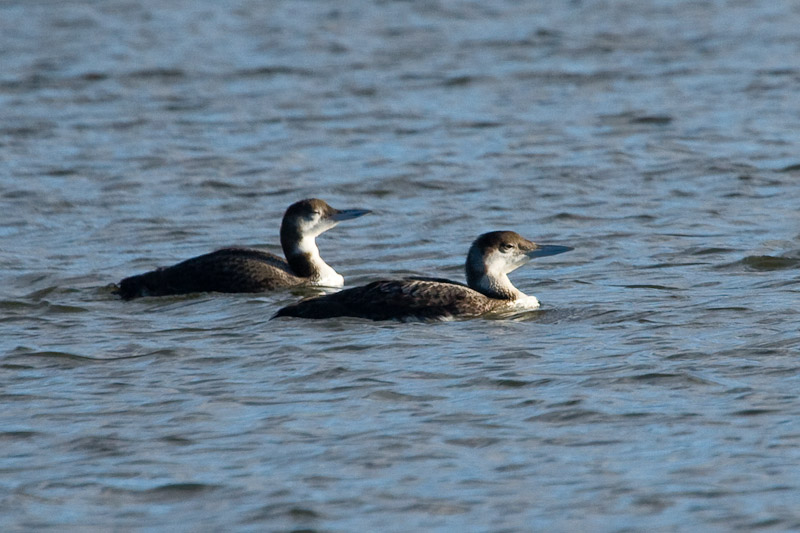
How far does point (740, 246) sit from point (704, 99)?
25.6ft

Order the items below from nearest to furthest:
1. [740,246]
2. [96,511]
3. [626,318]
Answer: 1. [96,511]
2. [626,318]
3. [740,246]

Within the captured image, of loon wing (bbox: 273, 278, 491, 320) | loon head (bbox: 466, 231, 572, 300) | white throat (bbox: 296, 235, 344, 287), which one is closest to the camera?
loon wing (bbox: 273, 278, 491, 320)

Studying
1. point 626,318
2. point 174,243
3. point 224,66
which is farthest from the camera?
point 224,66

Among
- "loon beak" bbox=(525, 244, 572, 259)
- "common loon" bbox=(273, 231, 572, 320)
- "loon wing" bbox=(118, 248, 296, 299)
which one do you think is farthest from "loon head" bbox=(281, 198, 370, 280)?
"loon beak" bbox=(525, 244, 572, 259)

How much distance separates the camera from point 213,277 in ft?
37.3

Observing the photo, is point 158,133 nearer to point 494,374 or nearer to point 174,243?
point 174,243

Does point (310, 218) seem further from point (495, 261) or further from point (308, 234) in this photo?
point (495, 261)

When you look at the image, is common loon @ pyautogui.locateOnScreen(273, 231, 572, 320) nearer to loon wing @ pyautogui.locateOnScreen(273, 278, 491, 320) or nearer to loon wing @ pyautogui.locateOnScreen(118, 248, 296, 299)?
loon wing @ pyautogui.locateOnScreen(273, 278, 491, 320)

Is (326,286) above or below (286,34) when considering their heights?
below

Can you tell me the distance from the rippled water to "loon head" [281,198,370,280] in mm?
488

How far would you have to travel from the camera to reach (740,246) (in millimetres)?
12570

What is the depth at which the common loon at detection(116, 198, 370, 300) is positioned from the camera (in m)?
11.3

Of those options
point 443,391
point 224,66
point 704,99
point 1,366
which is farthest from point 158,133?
point 443,391

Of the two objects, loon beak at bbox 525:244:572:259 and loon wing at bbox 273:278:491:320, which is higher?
loon beak at bbox 525:244:572:259
